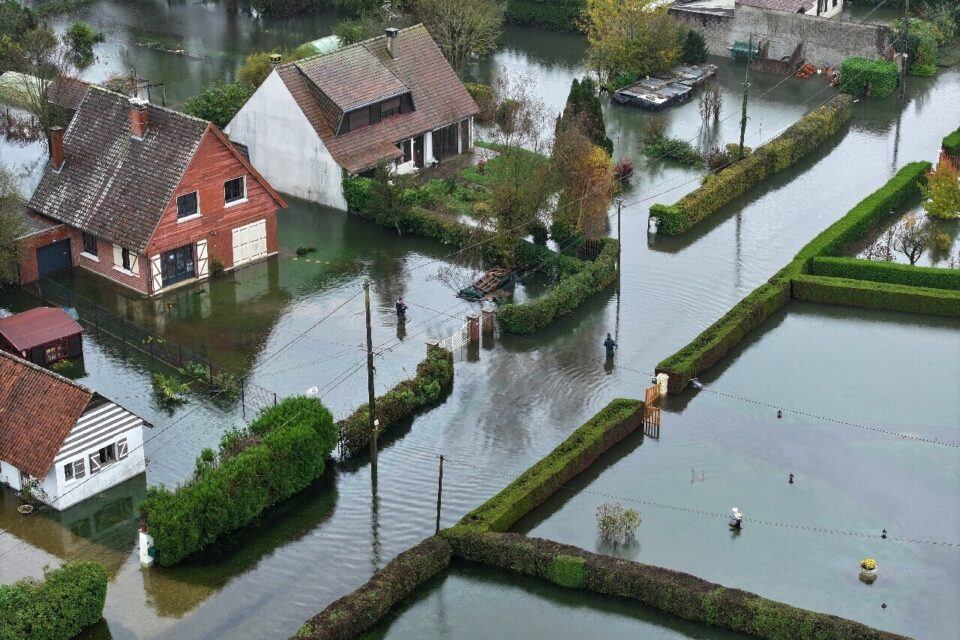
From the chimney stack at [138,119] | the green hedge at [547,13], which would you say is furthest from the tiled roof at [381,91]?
the green hedge at [547,13]

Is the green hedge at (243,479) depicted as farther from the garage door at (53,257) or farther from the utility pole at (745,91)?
the utility pole at (745,91)

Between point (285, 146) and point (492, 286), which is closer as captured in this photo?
point (492, 286)

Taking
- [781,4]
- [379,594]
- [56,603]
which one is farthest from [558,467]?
[781,4]

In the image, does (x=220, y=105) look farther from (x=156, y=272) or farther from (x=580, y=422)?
(x=580, y=422)

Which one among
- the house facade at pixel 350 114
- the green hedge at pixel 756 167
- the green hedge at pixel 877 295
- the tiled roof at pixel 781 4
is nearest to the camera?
the green hedge at pixel 877 295

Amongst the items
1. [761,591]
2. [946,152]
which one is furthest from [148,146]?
[946,152]

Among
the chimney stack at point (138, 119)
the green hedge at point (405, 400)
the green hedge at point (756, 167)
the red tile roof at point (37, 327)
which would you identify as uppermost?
the chimney stack at point (138, 119)
